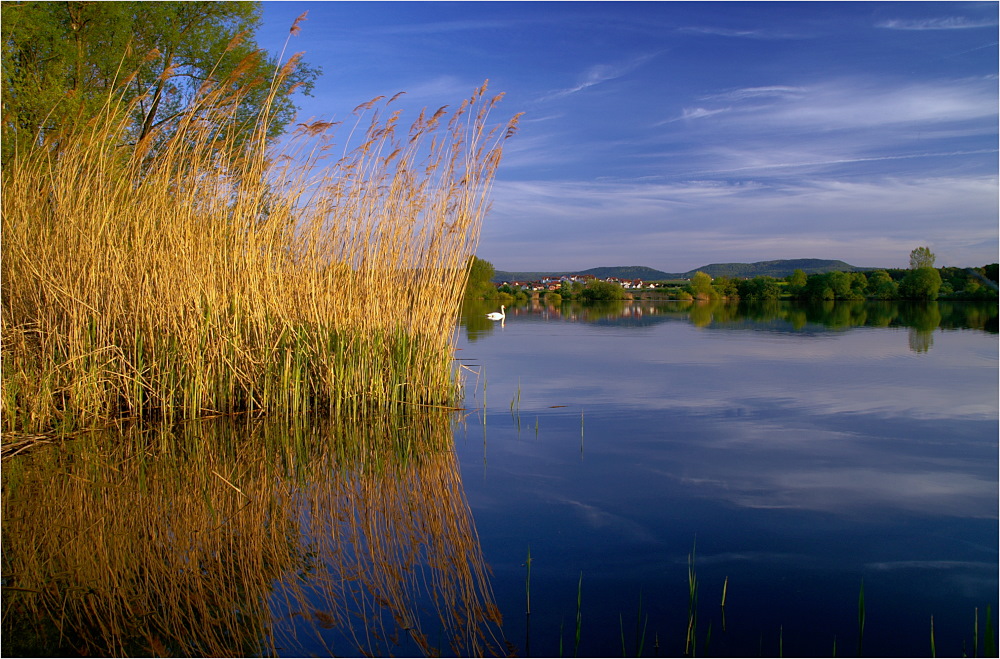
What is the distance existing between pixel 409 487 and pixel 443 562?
2.70 feet

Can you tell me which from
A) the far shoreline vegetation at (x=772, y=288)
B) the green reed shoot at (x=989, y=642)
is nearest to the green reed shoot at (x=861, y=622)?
the green reed shoot at (x=989, y=642)

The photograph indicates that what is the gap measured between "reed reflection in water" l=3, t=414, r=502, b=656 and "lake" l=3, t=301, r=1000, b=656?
0.03 ft

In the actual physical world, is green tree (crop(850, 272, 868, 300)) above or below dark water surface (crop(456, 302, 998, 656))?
above

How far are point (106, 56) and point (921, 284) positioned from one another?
25300 mm

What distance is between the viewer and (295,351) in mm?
4609

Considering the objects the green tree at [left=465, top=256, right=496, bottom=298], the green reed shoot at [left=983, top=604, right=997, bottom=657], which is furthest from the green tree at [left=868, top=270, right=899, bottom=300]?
the green reed shoot at [left=983, top=604, right=997, bottom=657]

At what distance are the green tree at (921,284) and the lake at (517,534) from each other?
2187 cm

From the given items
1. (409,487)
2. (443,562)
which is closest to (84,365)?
(409,487)

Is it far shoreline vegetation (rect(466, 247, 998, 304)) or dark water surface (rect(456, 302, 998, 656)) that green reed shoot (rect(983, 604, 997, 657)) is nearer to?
dark water surface (rect(456, 302, 998, 656))

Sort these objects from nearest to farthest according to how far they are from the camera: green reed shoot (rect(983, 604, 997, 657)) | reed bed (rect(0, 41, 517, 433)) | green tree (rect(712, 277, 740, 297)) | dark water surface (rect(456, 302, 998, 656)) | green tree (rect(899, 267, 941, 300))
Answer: green reed shoot (rect(983, 604, 997, 657)), dark water surface (rect(456, 302, 998, 656)), reed bed (rect(0, 41, 517, 433)), green tree (rect(899, 267, 941, 300)), green tree (rect(712, 277, 740, 297))

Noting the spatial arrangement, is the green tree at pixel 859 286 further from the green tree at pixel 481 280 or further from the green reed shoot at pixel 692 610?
the green reed shoot at pixel 692 610

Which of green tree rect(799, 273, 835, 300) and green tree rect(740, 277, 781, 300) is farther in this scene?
green tree rect(740, 277, 781, 300)

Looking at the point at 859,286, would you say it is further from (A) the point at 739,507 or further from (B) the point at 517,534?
(B) the point at 517,534

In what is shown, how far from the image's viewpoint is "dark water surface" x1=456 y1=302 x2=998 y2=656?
6.46 ft
